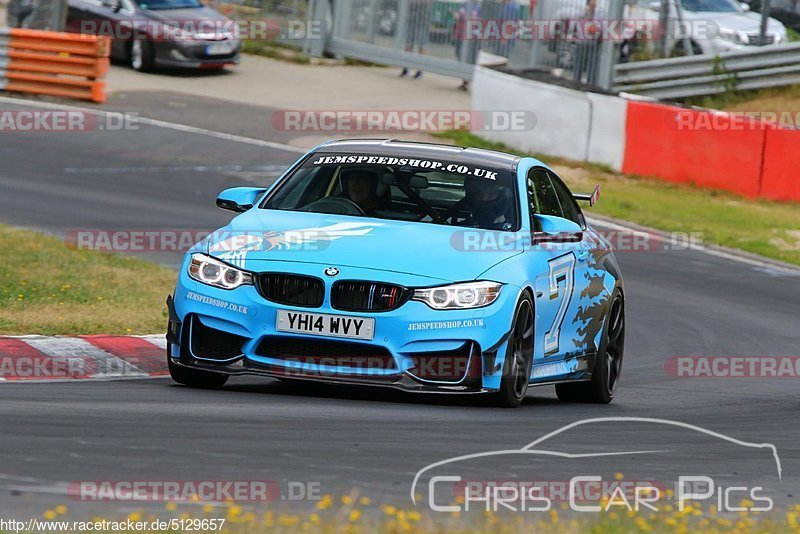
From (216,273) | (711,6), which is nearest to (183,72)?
(711,6)

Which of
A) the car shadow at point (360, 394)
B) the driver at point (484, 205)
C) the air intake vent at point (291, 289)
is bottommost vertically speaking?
the car shadow at point (360, 394)

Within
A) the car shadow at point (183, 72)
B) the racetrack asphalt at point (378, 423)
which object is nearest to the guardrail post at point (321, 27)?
the car shadow at point (183, 72)

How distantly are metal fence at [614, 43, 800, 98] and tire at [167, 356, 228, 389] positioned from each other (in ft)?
56.6

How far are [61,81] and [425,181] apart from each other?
55.0 ft

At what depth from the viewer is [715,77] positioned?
24172 millimetres

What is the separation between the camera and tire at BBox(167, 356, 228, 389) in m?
8.23

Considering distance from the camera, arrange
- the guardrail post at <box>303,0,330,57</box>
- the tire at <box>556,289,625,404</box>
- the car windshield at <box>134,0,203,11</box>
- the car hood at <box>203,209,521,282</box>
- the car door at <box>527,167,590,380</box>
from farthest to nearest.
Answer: the guardrail post at <box>303,0,330,57</box> → the car windshield at <box>134,0,203,11</box> → the tire at <box>556,289,625,404</box> → the car door at <box>527,167,590,380</box> → the car hood at <box>203,209,521,282</box>

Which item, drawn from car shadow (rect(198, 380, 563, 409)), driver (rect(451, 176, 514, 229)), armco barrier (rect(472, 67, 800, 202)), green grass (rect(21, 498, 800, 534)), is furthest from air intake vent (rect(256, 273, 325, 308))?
armco barrier (rect(472, 67, 800, 202))

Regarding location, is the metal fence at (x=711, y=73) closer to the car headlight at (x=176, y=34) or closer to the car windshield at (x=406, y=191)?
the car headlight at (x=176, y=34)

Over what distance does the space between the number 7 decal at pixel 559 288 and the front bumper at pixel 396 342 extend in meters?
0.90

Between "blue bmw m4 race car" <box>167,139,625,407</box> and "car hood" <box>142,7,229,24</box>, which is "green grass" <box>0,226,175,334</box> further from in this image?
"car hood" <box>142,7,229,24</box>

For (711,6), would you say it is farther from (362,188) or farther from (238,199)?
(238,199)

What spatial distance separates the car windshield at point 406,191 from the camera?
28.6 ft

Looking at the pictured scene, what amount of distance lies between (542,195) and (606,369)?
1259 millimetres
